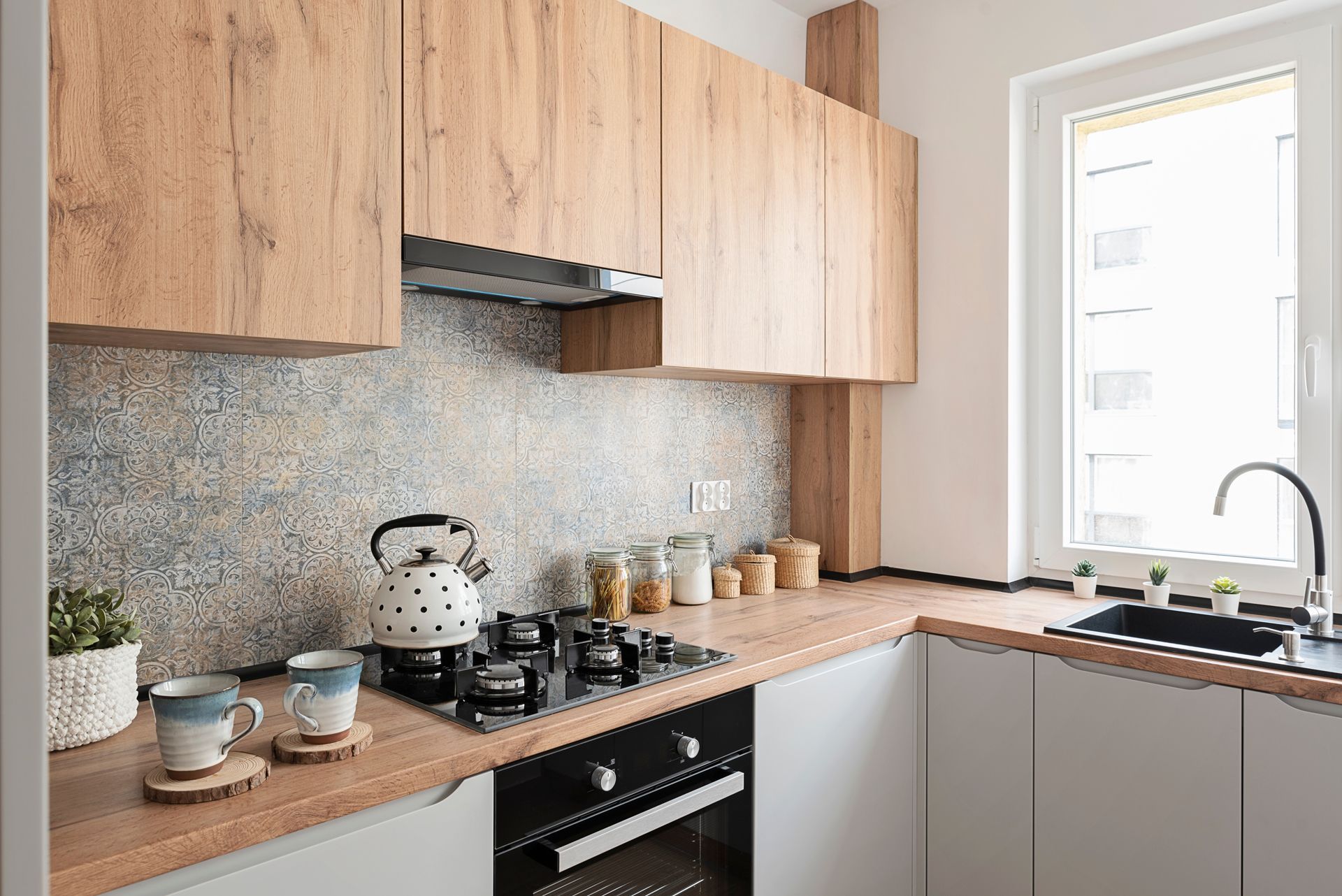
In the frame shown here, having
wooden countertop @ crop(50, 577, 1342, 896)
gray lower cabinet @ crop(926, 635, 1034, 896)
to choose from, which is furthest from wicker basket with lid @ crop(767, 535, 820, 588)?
gray lower cabinet @ crop(926, 635, 1034, 896)

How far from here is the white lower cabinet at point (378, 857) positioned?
3.37ft

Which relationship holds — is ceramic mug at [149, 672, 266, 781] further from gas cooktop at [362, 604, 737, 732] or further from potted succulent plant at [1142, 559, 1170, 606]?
potted succulent plant at [1142, 559, 1170, 606]

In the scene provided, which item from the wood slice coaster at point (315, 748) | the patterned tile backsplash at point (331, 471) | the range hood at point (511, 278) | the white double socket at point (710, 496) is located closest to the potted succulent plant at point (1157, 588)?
the white double socket at point (710, 496)

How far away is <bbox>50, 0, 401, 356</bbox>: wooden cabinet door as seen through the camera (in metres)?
1.13

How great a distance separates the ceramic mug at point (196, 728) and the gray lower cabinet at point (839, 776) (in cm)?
99

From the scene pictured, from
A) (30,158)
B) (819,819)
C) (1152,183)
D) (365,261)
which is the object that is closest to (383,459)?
(365,261)

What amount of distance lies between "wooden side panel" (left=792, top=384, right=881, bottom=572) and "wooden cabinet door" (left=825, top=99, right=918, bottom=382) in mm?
188

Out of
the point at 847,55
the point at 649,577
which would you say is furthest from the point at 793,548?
the point at 847,55

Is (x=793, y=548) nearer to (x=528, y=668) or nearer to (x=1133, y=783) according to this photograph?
(x=1133, y=783)

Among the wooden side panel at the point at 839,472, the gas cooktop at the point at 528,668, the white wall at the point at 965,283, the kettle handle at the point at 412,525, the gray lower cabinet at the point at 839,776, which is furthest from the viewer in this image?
the wooden side panel at the point at 839,472

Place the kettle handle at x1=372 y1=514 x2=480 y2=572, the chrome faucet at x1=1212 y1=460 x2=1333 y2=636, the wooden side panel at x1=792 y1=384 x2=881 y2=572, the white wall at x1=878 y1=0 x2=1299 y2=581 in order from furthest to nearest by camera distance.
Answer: the wooden side panel at x1=792 y1=384 x2=881 y2=572 < the white wall at x1=878 y1=0 x2=1299 y2=581 < the chrome faucet at x1=1212 y1=460 x2=1333 y2=636 < the kettle handle at x1=372 y1=514 x2=480 y2=572

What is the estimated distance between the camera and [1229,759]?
1.76 meters

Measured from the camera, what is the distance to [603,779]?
1.41 m

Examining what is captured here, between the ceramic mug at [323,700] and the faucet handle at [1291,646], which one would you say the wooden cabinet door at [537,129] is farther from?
the faucet handle at [1291,646]
